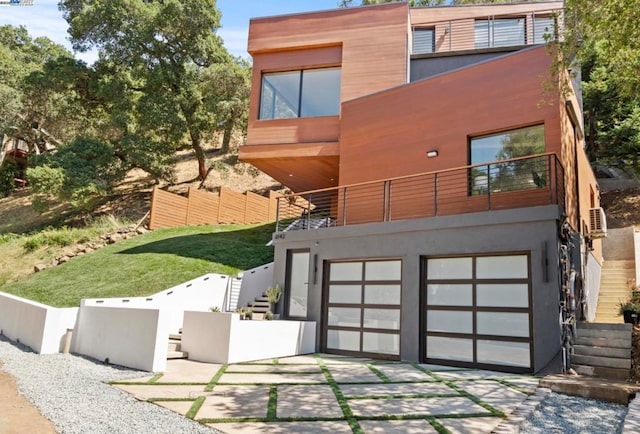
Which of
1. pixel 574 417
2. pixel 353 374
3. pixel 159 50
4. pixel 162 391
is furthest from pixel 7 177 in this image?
pixel 574 417

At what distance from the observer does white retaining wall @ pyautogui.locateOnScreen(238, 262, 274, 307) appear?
1343 centimetres

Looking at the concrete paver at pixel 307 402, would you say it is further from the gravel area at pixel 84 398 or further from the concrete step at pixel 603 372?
the concrete step at pixel 603 372

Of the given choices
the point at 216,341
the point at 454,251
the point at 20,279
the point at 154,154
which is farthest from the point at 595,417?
→ the point at 154,154

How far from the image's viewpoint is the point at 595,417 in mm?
5430

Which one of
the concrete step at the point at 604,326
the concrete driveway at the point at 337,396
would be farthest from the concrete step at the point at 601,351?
the concrete driveway at the point at 337,396

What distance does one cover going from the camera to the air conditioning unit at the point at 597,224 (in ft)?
41.3

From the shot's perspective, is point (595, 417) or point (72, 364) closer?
point (595, 417)

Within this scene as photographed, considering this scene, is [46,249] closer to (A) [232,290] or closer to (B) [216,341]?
(A) [232,290]

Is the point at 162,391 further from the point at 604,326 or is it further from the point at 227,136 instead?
the point at 227,136

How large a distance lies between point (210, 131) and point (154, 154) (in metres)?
3.69

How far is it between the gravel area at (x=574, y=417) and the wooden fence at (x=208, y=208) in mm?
17418

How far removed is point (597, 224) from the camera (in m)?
12.9

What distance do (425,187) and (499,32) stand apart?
9.21 meters

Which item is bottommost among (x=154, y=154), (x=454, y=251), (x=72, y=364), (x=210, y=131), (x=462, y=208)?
(x=72, y=364)
